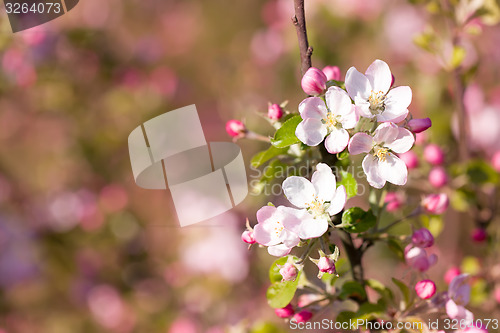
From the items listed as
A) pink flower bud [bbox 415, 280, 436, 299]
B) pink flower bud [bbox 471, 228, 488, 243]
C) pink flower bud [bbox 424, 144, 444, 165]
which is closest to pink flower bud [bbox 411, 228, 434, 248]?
pink flower bud [bbox 415, 280, 436, 299]

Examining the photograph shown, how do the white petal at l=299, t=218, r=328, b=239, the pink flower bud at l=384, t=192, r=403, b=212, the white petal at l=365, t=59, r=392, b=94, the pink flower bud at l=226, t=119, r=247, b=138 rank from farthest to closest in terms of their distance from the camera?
the pink flower bud at l=384, t=192, r=403, b=212 < the pink flower bud at l=226, t=119, r=247, b=138 < the white petal at l=365, t=59, r=392, b=94 < the white petal at l=299, t=218, r=328, b=239

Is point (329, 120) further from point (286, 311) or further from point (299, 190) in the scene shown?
point (286, 311)

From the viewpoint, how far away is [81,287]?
8.05 feet

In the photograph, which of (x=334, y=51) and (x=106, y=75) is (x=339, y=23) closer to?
(x=334, y=51)

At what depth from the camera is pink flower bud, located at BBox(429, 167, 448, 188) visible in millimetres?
1414

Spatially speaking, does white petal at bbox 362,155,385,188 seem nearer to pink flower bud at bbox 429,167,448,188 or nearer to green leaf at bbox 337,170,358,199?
green leaf at bbox 337,170,358,199

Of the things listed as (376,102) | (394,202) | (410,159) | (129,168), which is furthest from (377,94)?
(129,168)

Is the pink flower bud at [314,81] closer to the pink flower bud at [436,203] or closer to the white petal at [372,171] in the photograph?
the white petal at [372,171]

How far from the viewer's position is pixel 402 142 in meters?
0.83

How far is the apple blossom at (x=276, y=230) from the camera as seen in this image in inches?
31.3

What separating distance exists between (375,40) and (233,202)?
1811mm

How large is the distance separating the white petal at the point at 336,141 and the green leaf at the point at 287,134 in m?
0.06

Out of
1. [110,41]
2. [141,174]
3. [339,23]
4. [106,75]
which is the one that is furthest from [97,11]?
[141,174]

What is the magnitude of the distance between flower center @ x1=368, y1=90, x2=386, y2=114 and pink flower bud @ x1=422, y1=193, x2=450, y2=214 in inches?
13.6
